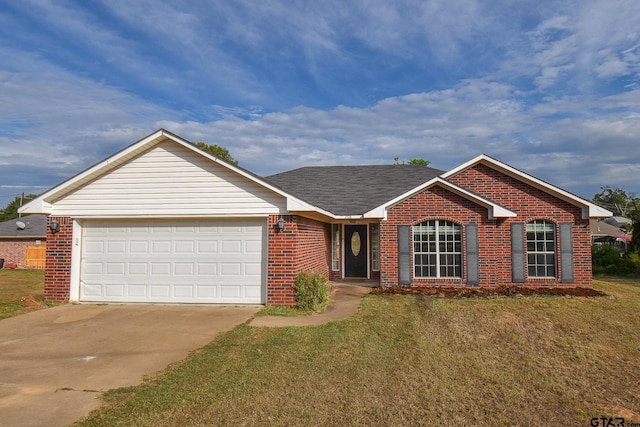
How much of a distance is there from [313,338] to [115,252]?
21.8 ft

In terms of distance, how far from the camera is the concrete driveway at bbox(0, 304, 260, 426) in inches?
185

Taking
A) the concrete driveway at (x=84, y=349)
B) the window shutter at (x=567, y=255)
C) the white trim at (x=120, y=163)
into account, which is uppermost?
the white trim at (x=120, y=163)

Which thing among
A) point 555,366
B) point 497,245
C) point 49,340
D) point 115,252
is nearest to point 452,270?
point 497,245

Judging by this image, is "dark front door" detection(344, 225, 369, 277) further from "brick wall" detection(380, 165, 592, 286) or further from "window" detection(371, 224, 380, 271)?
"brick wall" detection(380, 165, 592, 286)

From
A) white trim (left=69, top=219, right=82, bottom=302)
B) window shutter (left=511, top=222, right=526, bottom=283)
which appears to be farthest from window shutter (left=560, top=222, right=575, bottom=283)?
white trim (left=69, top=219, right=82, bottom=302)

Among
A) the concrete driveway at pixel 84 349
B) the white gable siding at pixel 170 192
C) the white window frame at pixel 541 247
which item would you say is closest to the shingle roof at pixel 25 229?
the white gable siding at pixel 170 192

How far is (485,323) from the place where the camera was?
858 centimetres

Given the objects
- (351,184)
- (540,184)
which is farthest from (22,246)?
(540,184)

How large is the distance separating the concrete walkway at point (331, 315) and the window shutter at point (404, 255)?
141cm

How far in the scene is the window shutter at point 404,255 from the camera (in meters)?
13.1

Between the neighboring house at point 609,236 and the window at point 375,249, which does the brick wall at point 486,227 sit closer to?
the window at point 375,249

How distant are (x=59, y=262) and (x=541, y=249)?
14.3 meters

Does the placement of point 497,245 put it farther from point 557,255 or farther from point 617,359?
point 617,359

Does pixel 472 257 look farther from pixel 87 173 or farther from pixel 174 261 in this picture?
pixel 87 173
